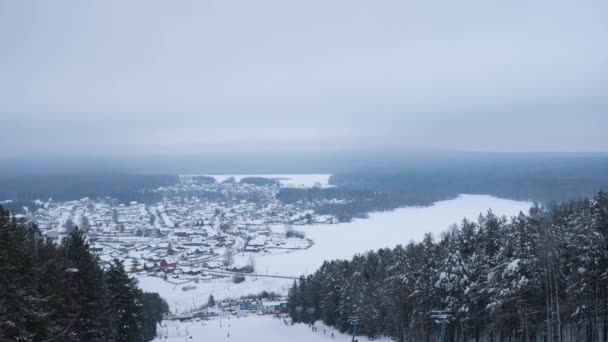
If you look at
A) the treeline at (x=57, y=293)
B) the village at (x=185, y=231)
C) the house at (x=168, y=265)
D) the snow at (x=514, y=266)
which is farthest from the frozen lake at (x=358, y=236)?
the snow at (x=514, y=266)

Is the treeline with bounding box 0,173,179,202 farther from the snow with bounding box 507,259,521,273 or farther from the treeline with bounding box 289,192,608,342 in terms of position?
the snow with bounding box 507,259,521,273

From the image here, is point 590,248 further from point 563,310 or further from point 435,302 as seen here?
point 435,302

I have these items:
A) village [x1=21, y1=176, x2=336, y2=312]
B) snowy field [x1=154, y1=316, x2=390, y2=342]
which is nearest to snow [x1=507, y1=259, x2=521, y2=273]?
snowy field [x1=154, y1=316, x2=390, y2=342]

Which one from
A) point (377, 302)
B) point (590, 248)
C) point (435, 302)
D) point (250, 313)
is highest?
point (590, 248)

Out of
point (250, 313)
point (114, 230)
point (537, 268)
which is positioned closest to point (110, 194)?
point (114, 230)

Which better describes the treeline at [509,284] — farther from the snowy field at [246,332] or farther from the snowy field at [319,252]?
the snowy field at [319,252]

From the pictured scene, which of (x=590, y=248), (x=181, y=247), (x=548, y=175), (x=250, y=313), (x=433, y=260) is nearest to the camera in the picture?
(x=590, y=248)
